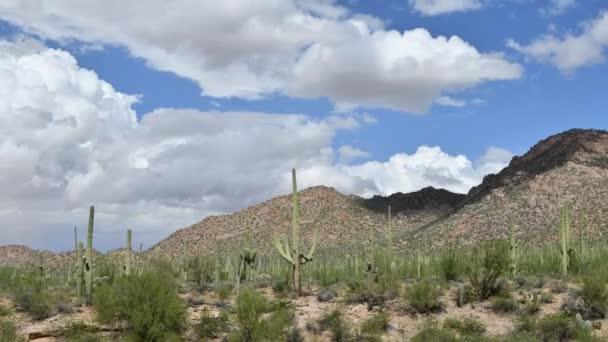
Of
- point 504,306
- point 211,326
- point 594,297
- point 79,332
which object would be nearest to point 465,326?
point 504,306

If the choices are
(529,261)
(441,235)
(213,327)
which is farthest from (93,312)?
(441,235)

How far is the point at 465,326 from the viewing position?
1875 centimetres

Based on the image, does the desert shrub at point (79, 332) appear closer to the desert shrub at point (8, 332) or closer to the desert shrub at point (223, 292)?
the desert shrub at point (8, 332)

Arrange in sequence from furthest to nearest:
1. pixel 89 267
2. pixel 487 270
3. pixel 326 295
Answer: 1. pixel 326 295
2. pixel 487 270
3. pixel 89 267

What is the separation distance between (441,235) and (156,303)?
51.0 metres

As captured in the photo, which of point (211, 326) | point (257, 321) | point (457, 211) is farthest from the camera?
point (457, 211)

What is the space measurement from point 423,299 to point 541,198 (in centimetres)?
5042

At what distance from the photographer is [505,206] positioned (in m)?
68.5

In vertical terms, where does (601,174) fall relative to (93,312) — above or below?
above

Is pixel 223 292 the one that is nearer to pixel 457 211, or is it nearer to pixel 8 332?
pixel 8 332

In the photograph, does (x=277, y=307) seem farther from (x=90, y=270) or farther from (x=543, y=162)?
(x=543, y=162)

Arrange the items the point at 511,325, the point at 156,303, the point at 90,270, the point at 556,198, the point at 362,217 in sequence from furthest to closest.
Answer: the point at 362,217, the point at 556,198, the point at 90,270, the point at 511,325, the point at 156,303

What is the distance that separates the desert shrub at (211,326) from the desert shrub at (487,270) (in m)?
7.83

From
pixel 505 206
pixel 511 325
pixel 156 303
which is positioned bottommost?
pixel 511 325
